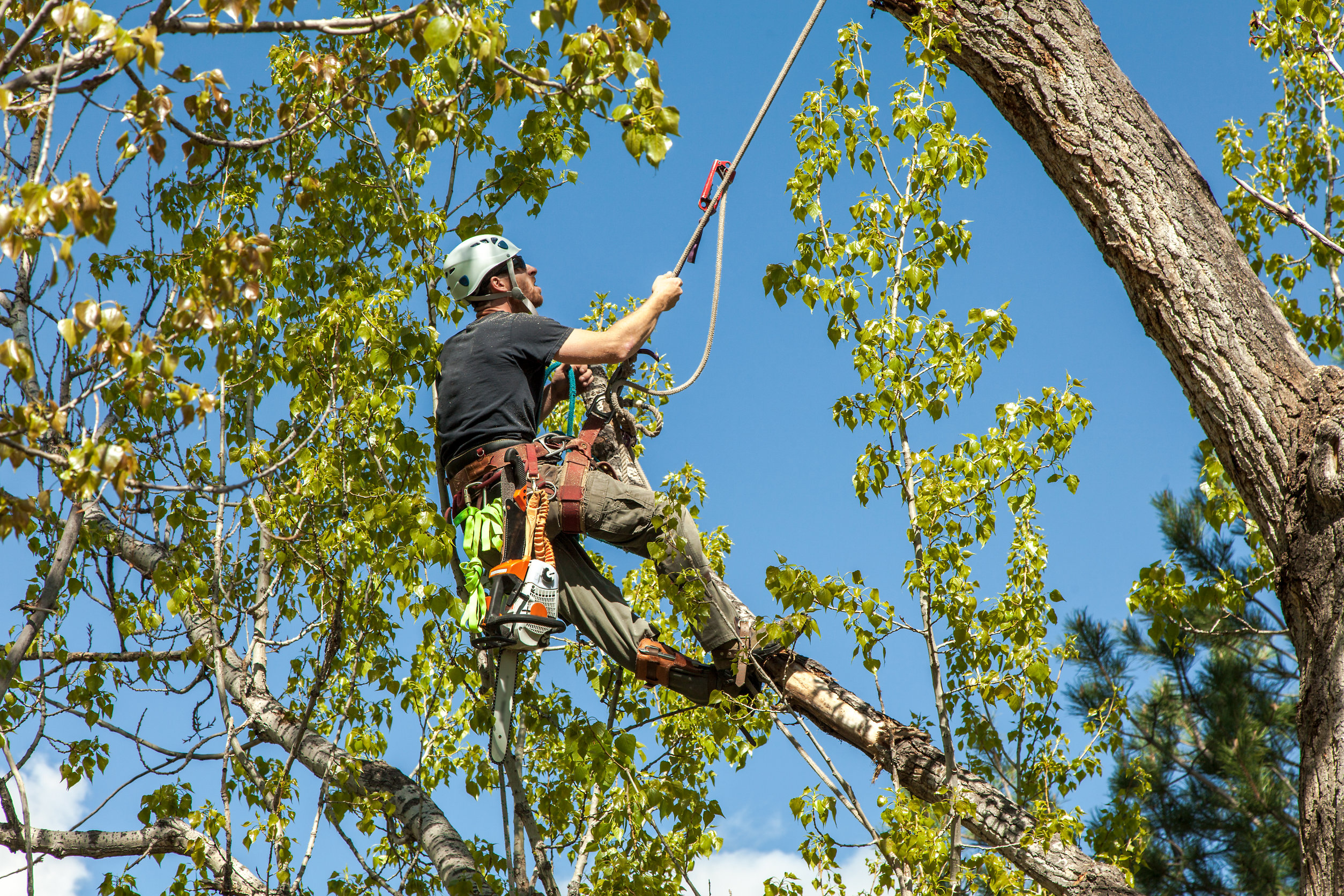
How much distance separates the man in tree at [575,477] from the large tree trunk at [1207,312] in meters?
1.61

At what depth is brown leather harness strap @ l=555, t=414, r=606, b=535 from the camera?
4750 mm

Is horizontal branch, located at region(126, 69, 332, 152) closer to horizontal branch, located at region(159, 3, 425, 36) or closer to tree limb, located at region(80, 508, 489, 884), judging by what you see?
horizontal branch, located at region(159, 3, 425, 36)

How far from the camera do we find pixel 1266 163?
8383mm

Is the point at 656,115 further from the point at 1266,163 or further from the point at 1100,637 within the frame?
the point at 1100,637

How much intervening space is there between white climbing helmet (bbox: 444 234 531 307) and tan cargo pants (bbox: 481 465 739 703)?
91 cm

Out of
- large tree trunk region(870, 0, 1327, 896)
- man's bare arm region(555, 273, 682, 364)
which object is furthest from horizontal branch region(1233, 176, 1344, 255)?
man's bare arm region(555, 273, 682, 364)

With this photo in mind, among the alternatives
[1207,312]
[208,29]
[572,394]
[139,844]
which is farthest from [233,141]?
[139,844]

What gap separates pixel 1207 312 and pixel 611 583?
2571 mm

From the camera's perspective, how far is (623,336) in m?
4.64

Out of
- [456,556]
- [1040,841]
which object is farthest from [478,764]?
[1040,841]

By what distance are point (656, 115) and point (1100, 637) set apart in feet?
36.9

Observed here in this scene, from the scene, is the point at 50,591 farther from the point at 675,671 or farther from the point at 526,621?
the point at 675,671

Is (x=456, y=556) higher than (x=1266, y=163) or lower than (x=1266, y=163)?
lower

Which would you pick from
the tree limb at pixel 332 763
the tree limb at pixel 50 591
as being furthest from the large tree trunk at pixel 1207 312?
the tree limb at pixel 50 591
